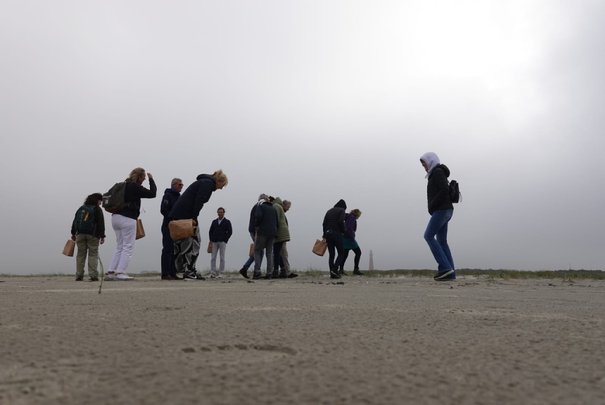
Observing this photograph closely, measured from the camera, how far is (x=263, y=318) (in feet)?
8.02

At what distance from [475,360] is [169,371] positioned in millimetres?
909

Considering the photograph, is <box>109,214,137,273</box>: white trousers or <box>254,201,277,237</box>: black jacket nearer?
<box>109,214,137,273</box>: white trousers

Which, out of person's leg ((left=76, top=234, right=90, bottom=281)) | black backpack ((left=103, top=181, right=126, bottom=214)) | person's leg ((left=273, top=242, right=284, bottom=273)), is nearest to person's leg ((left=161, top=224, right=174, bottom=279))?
black backpack ((left=103, top=181, right=126, bottom=214))

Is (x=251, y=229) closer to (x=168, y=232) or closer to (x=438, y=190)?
(x=168, y=232)

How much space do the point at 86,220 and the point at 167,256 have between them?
130cm

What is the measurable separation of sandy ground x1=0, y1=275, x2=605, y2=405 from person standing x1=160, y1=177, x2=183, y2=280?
207 inches

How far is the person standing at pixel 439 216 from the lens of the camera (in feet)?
23.8

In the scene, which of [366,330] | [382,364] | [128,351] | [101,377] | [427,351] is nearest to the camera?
[101,377]

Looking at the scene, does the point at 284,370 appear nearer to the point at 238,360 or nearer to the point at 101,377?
the point at 238,360

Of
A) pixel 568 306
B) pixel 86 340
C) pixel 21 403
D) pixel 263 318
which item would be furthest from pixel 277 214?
pixel 21 403

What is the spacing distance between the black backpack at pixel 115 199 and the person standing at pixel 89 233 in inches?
19.9

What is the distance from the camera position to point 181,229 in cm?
735

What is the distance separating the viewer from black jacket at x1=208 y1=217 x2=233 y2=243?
11031mm

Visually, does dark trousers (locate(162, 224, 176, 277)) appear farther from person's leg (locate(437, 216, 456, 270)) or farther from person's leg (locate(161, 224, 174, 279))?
person's leg (locate(437, 216, 456, 270))
